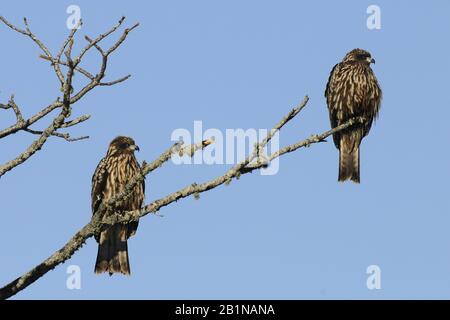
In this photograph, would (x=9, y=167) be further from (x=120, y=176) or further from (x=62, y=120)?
(x=120, y=176)

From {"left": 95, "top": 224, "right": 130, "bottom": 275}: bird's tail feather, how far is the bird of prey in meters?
3.25

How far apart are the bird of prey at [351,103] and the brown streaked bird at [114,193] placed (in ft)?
9.81

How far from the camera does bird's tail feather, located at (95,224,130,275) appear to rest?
11031 millimetres

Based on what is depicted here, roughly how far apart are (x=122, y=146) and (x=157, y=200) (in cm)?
405

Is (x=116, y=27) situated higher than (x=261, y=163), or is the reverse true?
(x=116, y=27)

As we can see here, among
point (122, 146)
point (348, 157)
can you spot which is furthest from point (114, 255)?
point (348, 157)

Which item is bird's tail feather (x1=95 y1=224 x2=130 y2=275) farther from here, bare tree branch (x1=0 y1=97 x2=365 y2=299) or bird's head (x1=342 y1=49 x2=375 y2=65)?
bird's head (x1=342 y1=49 x2=375 y2=65)

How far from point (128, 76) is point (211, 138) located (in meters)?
0.81

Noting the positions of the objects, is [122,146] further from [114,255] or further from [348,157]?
[348,157]

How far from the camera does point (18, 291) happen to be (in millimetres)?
7266
